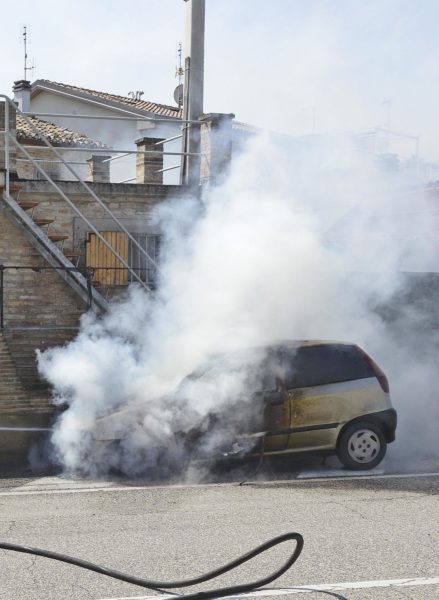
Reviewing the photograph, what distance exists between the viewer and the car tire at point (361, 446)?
971 centimetres

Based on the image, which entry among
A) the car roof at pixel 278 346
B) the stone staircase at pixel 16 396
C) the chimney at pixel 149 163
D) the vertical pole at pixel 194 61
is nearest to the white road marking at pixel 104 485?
the car roof at pixel 278 346

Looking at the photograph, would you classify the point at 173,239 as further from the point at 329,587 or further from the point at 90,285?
the point at 329,587

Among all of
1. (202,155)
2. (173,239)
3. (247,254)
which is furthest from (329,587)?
(202,155)

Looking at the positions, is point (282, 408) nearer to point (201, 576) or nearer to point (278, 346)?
point (278, 346)

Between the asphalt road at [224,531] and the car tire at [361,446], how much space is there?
1.22 ft

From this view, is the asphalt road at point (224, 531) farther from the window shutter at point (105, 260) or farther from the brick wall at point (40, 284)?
the window shutter at point (105, 260)

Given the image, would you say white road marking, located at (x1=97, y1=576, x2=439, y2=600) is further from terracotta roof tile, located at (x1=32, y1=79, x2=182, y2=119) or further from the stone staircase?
terracotta roof tile, located at (x1=32, y1=79, x2=182, y2=119)

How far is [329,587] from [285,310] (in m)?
5.67

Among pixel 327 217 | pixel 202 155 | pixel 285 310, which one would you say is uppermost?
pixel 202 155

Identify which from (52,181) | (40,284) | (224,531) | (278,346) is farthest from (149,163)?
(224,531)

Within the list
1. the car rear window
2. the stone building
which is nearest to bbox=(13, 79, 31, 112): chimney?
the stone building

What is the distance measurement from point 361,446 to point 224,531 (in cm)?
310

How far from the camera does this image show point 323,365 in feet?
32.5

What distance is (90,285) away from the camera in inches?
529
